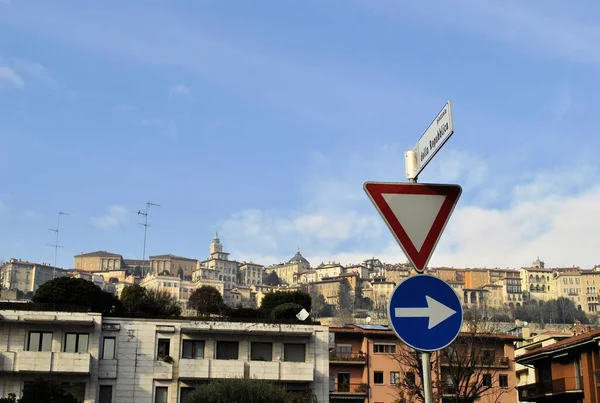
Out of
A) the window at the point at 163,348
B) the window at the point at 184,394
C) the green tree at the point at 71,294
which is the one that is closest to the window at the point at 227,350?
the window at the point at 184,394

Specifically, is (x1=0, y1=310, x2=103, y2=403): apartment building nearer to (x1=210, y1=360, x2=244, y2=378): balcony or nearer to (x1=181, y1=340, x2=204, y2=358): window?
(x1=181, y1=340, x2=204, y2=358): window

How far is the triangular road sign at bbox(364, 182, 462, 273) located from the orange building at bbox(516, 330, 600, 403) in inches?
1530

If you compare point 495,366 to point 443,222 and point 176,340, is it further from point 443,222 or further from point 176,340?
point 443,222

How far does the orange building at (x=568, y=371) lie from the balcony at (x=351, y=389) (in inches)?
591

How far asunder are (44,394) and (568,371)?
29896mm

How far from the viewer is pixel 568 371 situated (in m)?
46.5

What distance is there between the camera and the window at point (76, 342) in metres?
47.1

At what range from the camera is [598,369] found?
42625 mm

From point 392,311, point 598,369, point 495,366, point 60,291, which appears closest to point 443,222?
point 392,311

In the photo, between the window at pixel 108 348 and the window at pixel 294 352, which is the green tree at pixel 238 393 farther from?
the window at pixel 108 348

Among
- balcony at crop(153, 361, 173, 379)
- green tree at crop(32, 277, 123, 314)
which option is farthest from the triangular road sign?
green tree at crop(32, 277, 123, 314)

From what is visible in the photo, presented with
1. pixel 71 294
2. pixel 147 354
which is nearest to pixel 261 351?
pixel 147 354

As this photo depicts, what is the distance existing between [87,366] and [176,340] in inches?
228

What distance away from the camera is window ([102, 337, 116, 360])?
4750 centimetres
